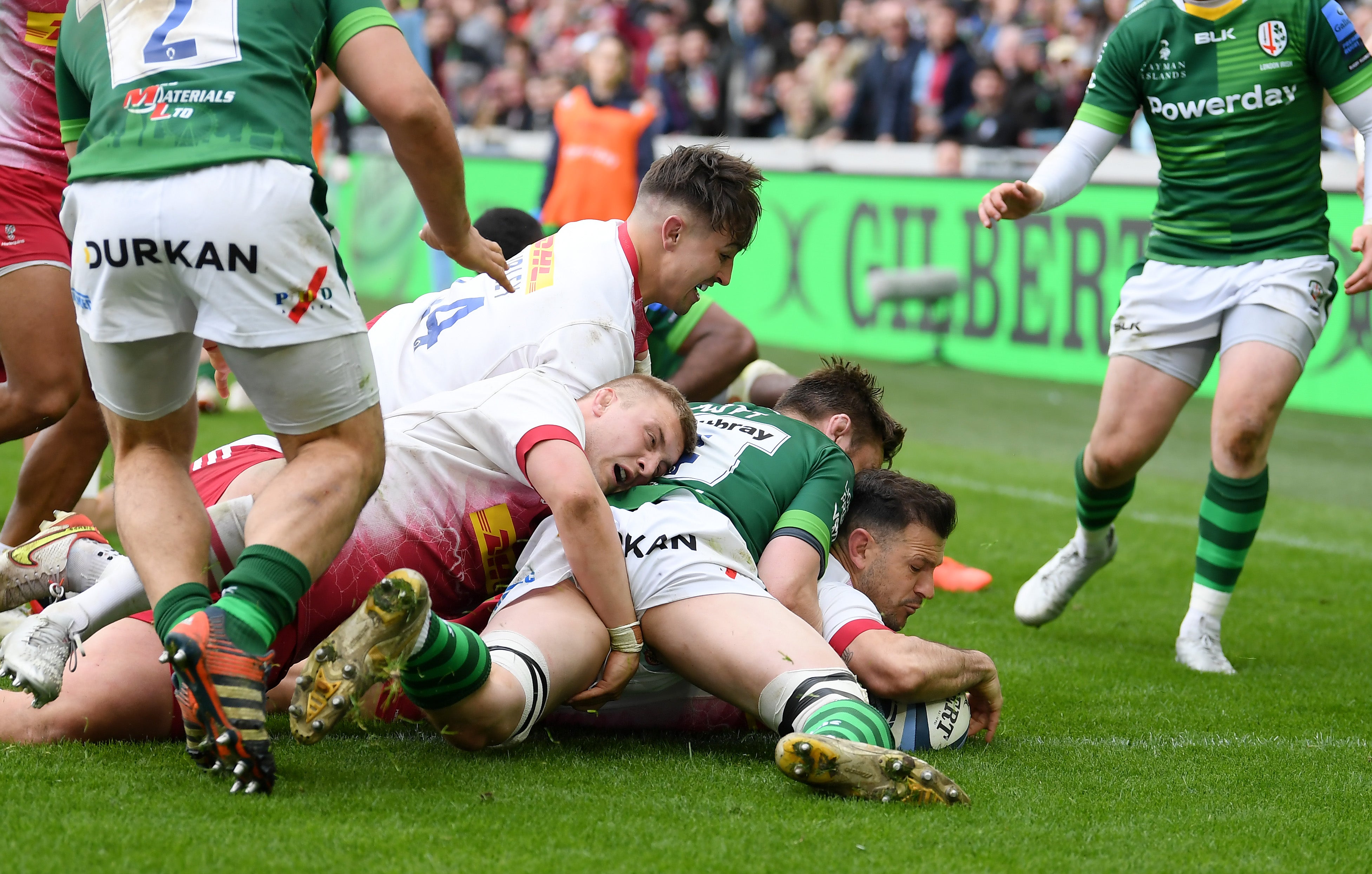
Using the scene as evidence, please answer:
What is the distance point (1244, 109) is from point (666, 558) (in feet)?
8.27

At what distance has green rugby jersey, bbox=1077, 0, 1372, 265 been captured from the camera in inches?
177

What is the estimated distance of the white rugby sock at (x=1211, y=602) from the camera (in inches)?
182

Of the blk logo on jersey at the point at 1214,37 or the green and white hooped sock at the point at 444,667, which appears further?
the blk logo on jersey at the point at 1214,37

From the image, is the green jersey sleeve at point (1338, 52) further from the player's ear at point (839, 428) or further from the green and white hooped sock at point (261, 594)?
the green and white hooped sock at point (261, 594)

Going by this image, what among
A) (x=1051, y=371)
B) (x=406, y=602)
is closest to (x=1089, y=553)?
(x=406, y=602)

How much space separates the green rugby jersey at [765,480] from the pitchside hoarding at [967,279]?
21.2 feet

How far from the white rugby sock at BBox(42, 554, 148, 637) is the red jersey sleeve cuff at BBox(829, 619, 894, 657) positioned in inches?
58.2

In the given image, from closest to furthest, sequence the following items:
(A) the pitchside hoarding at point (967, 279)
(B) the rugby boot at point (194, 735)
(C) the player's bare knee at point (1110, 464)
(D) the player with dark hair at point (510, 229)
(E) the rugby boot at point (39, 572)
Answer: (B) the rugby boot at point (194, 735) < (E) the rugby boot at point (39, 572) < (C) the player's bare knee at point (1110, 464) < (D) the player with dark hair at point (510, 229) < (A) the pitchside hoarding at point (967, 279)

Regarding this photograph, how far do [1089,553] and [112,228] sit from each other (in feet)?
11.2

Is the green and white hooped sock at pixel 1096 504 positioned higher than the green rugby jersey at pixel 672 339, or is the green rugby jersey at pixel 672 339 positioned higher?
the green rugby jersey at pixel 672 339

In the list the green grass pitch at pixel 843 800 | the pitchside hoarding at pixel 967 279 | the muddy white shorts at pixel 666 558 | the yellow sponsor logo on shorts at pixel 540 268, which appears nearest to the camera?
the green grass pitch at pixel 843 800

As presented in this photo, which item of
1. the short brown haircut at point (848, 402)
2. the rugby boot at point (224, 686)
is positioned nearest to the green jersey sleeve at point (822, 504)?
the short brown haircut at point (848, 402)

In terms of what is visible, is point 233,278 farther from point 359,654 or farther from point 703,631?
point 703,631

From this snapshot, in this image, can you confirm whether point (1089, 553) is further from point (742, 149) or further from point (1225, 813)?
point (742, 149)
